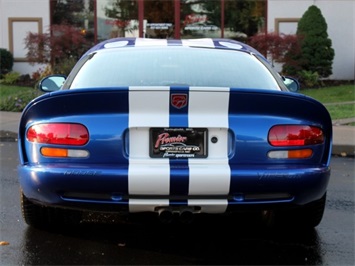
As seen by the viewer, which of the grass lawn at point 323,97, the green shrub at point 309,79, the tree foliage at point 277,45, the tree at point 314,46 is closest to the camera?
the grass lawn at point 323,97

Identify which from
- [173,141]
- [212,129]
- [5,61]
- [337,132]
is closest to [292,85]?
[212,129]

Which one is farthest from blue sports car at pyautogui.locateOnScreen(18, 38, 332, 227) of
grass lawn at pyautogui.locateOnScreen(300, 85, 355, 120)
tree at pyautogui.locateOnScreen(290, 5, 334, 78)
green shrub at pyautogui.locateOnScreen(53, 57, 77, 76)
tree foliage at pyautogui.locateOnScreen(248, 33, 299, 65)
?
tree at pyautogui.locateOnScreen(290, 5, 334, 78)

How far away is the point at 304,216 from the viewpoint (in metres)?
4.48

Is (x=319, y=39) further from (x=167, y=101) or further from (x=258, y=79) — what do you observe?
(x=167, y=101)

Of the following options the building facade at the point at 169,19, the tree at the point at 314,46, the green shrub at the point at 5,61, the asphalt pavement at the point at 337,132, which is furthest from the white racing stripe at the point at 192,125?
the green shrub at the point at 5,61

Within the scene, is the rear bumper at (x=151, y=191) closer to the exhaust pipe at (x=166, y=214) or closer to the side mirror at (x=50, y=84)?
the exhaust pipe at (x=166, y=214)

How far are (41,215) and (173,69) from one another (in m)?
1.48

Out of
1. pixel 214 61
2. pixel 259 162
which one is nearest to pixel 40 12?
pixel 214 61

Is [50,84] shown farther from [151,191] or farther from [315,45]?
[315,45]

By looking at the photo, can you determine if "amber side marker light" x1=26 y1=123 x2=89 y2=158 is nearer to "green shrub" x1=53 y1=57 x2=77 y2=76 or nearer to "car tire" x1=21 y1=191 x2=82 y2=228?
"car tire" x1=21 y1=191 x2=82 y2=228

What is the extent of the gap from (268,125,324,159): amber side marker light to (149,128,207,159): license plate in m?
0.45

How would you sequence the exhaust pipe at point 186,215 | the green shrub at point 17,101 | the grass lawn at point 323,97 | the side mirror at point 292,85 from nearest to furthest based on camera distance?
the exhaust pipe at point 186,215, the side mirror at point 292,85, the grass lawn at point 323,97, the green shrub at point 17,101

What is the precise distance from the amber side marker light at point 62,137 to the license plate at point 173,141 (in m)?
0.43

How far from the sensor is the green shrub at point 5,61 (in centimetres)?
1655
